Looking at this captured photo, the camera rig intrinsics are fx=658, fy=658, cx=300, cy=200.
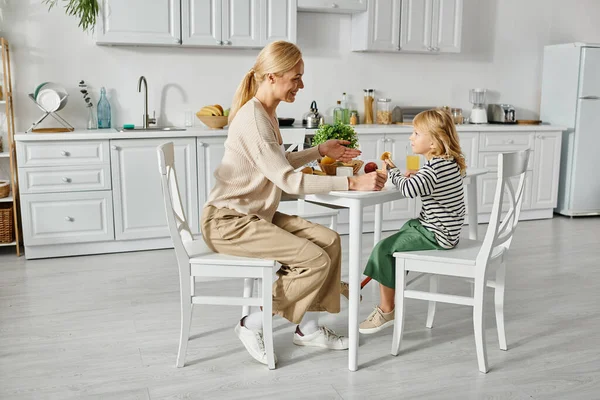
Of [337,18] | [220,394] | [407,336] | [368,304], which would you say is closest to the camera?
[220,394]

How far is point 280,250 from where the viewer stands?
2447 mm

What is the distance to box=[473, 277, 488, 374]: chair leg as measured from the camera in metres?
2.46

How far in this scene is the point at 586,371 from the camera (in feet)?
8.33

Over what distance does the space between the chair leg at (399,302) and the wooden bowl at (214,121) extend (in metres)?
2.31

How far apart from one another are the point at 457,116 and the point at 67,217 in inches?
124

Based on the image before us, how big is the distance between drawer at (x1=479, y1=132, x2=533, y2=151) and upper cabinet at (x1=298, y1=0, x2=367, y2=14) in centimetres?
138

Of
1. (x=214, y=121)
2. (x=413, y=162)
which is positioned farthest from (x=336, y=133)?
(x=214, y=121)

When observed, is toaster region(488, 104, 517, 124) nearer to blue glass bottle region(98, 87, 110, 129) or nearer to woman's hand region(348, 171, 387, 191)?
blue glass bottle region(98, 87, 110, 129)

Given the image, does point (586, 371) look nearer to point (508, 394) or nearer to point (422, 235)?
point (508, 394)

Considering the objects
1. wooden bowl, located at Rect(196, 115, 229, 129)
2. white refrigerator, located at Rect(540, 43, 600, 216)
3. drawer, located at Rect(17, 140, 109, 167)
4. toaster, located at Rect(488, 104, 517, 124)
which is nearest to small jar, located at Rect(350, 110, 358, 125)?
wooden bowl, located at Rect(196, 115, 229, 129)

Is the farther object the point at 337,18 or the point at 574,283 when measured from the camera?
the point at 337,18

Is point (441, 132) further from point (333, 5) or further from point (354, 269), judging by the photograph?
point (333, 5)

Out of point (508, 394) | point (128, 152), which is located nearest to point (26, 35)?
point (128, 152)

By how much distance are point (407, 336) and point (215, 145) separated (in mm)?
2097
